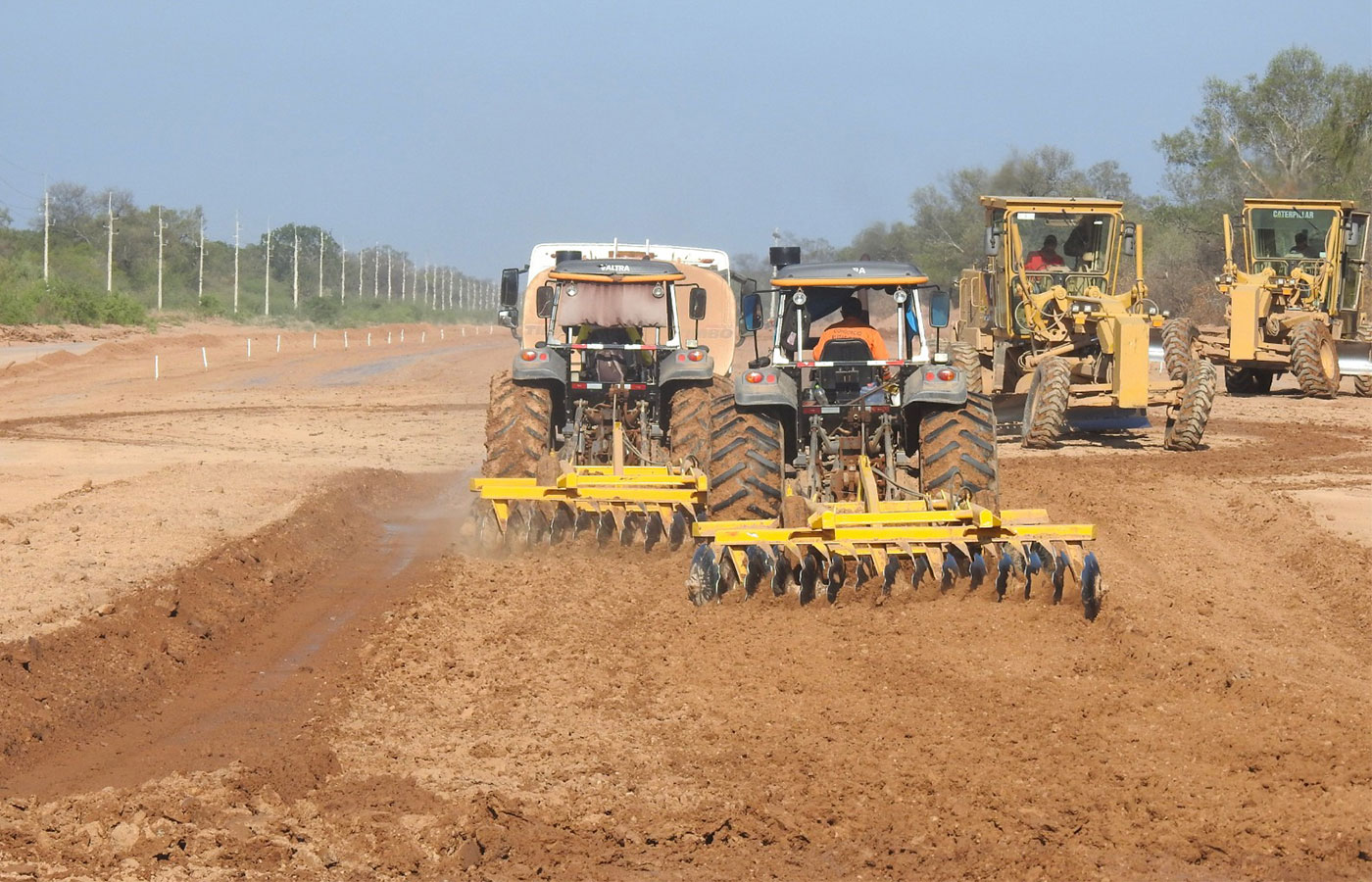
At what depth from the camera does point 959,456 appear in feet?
33.5

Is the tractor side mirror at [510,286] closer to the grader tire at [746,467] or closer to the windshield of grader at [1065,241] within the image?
the grader tire at [746,467]

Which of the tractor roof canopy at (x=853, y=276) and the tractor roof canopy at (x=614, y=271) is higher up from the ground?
the tractor roof canopy at (x=614, y=271)

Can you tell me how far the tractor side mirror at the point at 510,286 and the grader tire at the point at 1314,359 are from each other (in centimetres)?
1423

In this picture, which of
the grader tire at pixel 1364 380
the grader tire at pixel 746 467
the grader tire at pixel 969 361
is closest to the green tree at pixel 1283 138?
the grader tire at pixel 1364 380

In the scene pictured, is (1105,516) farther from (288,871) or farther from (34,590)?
(288,871)

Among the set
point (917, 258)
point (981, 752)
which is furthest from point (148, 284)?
point (981, 752)

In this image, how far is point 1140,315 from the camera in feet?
57.2

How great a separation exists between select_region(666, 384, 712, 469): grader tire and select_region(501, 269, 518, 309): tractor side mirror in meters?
2.94

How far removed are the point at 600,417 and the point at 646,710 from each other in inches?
247

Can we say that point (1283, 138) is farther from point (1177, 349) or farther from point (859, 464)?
point (859, 464)

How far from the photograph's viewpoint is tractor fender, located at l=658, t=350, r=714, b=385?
12.8m

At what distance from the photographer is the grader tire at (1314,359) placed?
24.0 metres

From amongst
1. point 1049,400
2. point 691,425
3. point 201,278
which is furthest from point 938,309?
point 201,278

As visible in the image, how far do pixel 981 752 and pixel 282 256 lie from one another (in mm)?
112862
